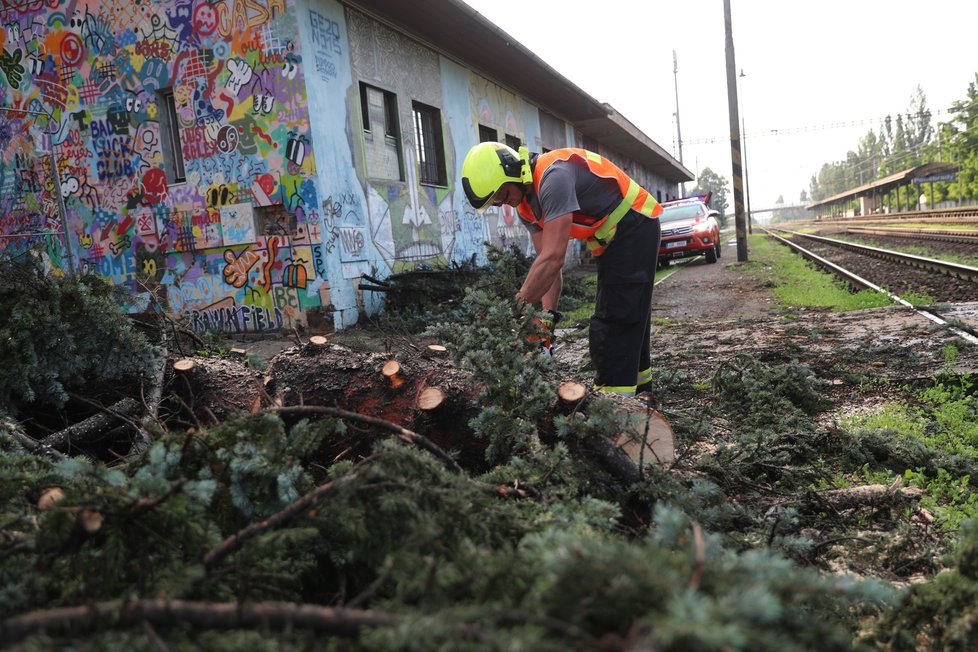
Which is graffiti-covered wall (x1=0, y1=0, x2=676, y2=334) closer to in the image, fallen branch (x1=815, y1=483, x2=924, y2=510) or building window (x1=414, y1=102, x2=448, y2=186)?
building window (x1=414, y1=102, x2=448, y2=186)

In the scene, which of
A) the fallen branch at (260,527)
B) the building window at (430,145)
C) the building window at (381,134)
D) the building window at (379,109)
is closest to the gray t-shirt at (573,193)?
the fallen branch at (260,527)

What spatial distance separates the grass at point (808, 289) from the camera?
10.0 m

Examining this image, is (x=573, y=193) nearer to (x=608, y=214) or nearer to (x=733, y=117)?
(x=608, y=214)

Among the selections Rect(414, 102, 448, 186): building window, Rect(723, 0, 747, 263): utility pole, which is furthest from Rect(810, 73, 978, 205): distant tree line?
Rect(414, 102, 448, 186): building window

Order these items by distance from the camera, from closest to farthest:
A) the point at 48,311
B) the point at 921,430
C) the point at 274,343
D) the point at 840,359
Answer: the point at 48,311
the point at 921,430
the point at 840,359
the point at 274,343

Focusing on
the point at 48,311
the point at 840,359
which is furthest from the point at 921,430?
the point at 48,311

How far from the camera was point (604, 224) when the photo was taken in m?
4.11

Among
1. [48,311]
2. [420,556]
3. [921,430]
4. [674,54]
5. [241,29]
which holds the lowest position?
[921,430]

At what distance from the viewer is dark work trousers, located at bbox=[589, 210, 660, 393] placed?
4.04 metres

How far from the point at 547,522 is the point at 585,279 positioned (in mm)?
14822

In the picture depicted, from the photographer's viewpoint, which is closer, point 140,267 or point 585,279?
point 140,267

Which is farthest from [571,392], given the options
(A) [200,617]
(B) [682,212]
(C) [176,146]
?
(B) [682,212]

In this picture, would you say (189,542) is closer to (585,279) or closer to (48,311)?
(48,311)

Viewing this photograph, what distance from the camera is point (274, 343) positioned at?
9.31 m
